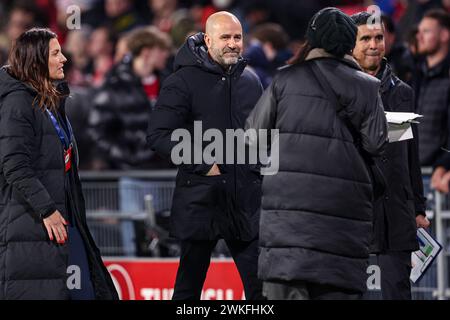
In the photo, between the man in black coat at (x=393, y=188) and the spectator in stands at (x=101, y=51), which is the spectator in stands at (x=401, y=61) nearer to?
the man in black coat at (x=393, y=188)

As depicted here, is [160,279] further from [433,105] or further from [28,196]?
[28,196]

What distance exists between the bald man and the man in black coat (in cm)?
77

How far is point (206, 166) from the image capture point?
24.5 feet

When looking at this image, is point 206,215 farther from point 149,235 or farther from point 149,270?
point 149,235

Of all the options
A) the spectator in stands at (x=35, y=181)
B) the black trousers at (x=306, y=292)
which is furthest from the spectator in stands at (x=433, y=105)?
the spectator in stands at (x=35, y=181)

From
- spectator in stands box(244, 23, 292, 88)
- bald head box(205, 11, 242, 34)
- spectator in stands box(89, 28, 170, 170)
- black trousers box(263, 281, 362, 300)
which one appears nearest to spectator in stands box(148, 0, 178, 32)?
spectator in stands box(244, 23, 292, 88)

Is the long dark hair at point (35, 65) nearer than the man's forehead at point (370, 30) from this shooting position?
Yes

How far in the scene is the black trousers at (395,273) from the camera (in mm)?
7445

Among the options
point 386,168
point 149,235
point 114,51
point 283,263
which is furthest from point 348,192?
point 114,51

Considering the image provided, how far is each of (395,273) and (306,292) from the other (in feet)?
4.12

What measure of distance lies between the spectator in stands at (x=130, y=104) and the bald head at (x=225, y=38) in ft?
12.6

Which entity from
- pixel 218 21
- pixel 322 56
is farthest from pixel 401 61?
pixel 322 56

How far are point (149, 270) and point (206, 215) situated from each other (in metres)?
1.90

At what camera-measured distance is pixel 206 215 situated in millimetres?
7488
